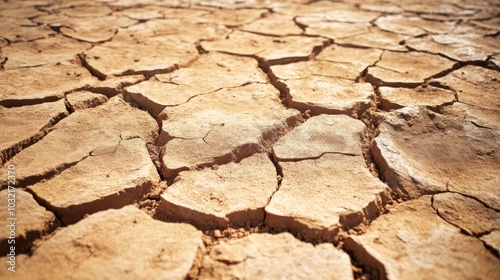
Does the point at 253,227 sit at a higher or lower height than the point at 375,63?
lower

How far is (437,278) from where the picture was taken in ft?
2.71

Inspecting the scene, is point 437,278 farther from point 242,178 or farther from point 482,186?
point 242,178

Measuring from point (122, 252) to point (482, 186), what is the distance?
118 cm

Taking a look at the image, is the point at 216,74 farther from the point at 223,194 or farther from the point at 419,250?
the point at 419,250

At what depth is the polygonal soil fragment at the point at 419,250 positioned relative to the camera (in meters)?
0.84

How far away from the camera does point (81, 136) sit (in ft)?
4.45

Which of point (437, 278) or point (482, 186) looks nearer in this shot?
point (437, 278)

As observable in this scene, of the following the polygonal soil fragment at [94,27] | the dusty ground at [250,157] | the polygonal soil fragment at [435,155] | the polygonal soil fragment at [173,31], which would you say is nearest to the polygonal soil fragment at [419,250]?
the dusty ground at [250,157]

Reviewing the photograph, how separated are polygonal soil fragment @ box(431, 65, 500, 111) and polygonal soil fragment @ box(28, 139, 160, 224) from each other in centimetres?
152

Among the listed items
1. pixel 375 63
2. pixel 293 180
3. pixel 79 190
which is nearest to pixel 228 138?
pixel 293 180

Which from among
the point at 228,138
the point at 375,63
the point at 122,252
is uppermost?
the point at 375,63

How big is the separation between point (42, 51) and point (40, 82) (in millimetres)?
565

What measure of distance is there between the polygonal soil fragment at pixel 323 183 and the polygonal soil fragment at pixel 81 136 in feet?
2.06

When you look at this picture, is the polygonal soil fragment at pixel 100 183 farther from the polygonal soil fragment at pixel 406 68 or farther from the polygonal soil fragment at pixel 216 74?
the polygonal soil fragment at pixel 406 68
